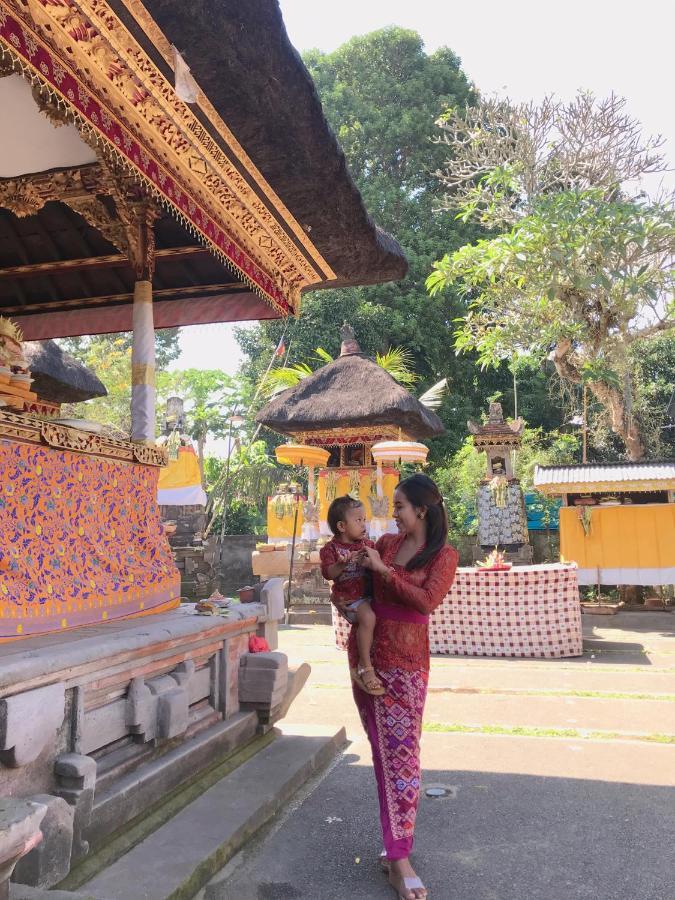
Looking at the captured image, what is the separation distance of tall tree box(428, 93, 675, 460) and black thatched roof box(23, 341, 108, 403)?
6.35 m

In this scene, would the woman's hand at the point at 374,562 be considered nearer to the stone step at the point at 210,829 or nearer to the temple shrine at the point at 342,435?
the stone step at the point at 210,829

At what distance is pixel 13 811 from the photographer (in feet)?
6.44

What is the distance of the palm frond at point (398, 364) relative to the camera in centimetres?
Result: 1983

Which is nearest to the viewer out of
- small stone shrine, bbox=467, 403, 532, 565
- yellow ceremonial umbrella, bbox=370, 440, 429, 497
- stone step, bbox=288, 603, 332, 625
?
stone step, bbox=288, 603, 332, 625

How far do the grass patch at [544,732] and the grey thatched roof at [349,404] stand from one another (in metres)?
10.5

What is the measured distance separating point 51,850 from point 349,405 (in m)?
14.0

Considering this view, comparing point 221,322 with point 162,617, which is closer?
point 162,617

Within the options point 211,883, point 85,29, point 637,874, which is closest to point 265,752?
point 211,883

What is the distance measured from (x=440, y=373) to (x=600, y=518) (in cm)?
1334

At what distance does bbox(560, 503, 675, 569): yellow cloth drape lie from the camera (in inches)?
484

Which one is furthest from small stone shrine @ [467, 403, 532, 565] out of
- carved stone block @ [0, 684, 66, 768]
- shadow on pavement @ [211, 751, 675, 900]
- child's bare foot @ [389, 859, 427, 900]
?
carved stone block @ [0, 684, 66, 768]

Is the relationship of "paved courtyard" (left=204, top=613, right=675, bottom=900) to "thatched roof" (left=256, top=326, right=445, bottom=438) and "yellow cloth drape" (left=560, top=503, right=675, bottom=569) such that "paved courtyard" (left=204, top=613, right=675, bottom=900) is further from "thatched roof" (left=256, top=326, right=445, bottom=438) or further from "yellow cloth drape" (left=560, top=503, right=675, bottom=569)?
"thatched roof" (left=256, top=326, right=445, bottom=438)

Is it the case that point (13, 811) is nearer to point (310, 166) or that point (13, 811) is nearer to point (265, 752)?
point (265, 752)

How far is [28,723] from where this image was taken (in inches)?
103
